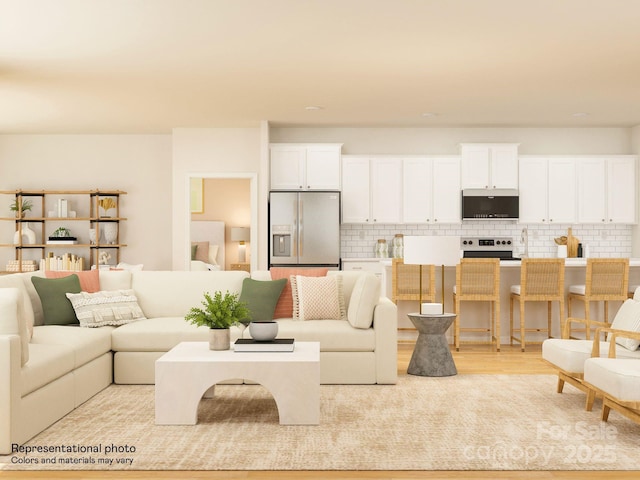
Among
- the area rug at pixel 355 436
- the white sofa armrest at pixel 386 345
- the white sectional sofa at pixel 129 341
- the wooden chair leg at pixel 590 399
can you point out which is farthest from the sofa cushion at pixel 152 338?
the wooden chair leg at pixel 590 399

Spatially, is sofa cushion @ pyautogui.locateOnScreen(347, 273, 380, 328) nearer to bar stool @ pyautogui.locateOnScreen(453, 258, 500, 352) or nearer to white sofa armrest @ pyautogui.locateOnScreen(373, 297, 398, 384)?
white sofa armrest @ pyautogui.locateOnScreen(373, 297, 398, 384)

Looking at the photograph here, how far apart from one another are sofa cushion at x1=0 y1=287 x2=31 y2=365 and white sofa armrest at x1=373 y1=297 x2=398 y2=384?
2568mm

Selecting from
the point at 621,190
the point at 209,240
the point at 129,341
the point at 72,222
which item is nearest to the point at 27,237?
the point at 72,222

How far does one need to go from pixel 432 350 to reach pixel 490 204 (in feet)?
13.0

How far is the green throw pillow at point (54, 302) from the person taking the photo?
17.9 ft

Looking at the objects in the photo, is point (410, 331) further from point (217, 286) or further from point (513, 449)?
point (513, 449)

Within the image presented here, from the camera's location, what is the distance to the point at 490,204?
9.18 meters

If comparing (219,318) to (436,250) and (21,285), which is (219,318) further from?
(436,250)

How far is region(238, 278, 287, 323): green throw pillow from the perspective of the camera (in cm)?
573

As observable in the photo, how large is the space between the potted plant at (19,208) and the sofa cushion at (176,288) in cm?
453

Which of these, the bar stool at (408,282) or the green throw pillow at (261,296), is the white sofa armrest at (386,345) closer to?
the green throw pillow at (261,296)

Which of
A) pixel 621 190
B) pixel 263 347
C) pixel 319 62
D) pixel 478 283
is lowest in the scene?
pixel 263 347

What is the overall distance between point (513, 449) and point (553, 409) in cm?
102

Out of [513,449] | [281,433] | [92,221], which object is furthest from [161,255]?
[513,449]
